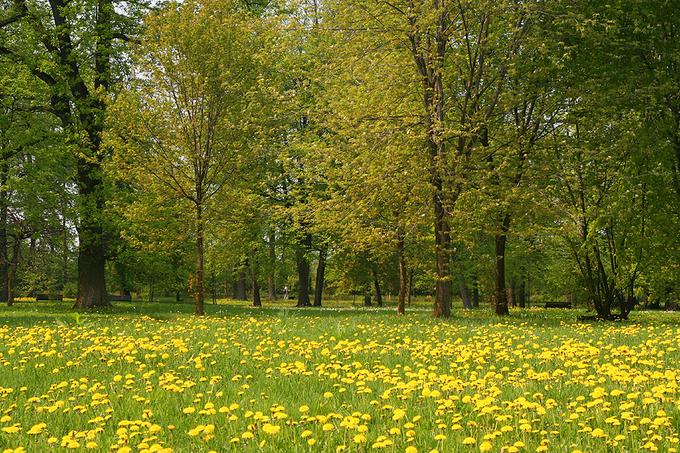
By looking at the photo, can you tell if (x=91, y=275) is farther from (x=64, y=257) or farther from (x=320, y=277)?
(x=320, y=277)

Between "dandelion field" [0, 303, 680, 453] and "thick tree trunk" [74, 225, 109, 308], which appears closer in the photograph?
"dandelion field" [0, 303, 680, 453]

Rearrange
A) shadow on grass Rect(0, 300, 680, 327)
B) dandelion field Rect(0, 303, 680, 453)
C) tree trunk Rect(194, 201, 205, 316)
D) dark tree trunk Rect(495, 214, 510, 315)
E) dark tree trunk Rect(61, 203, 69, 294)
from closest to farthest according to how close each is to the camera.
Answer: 1. dandelion field Rect(0, 303, 680, 453)
2. shadow on grass Rect(0, 300, 680, 327)
3. tree trunk Rect(194, 201, 205, 316)
4. dark tree trunk Rect(495, 214, 510, 315)
5. dark tree trunk Rect(61, 203, 69, 294)

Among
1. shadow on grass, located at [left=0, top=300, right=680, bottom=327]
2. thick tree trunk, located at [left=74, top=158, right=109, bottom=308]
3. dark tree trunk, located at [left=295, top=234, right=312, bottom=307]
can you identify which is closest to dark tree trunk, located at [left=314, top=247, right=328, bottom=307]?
dark tree trunk, located at [left=295, top=234, right=312, bottom=307]

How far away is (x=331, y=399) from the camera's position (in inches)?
212

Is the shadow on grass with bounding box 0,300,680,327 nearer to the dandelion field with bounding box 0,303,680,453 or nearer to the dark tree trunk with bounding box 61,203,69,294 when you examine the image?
the dark tree trunk with bounding box 61,203,69,294

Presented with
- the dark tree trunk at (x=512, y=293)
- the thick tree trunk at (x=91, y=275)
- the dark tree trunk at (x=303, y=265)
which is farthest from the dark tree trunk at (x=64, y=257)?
the dark tree trunk at (x=512, y=293)

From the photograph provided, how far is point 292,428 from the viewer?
433cm

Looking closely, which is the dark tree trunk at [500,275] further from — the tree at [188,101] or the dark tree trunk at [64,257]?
the dark tree trunk at [64,257]

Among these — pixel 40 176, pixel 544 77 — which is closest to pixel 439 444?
pixel 544 77

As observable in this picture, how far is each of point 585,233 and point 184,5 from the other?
14095 millimetres

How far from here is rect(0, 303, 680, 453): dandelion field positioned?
3992 millimetres

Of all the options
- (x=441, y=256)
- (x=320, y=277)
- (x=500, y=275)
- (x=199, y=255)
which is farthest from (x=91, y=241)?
(x=320, y=277)

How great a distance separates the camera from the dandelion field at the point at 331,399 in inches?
157

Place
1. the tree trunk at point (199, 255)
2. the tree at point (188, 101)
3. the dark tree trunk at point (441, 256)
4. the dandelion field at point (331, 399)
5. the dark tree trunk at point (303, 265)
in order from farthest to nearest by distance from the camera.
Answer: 1. the dark tree trunk at point (303, 265)
2. the tree trunk at point (199, 255)
3. the tree at point (188, 101)
4. the dark tree trunk at point (441, 256)
5. the dandelion field at point (331, 399)
